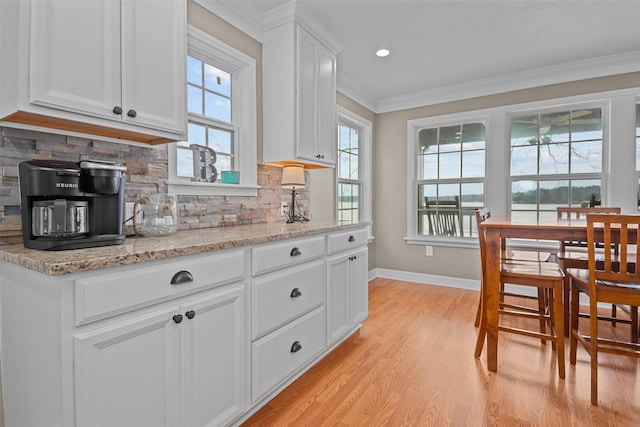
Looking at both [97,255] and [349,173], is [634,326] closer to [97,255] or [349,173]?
[349,173]

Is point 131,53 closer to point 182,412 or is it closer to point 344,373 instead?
point 182,412

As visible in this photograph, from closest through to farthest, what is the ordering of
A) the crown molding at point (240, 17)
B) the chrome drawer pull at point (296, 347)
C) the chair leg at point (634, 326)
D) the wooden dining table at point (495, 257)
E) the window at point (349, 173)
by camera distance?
the chrome drawer pull at point (296, 347) → the wooden dining table at point (495, 257) → the crown molding at point (240, 17) → the chair leg at point (634, 326) → the window at point (349, 173)

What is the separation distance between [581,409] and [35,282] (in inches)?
99.8

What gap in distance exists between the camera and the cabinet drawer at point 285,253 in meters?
1.63

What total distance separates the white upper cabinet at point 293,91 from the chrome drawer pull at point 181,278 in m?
1.39

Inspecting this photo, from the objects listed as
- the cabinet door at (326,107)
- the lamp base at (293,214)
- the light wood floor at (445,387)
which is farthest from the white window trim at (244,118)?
the light wood floor at (445,387)

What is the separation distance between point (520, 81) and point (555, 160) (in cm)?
97

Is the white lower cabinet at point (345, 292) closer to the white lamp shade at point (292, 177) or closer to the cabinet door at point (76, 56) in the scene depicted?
the white lamp shade at point (292, 177)

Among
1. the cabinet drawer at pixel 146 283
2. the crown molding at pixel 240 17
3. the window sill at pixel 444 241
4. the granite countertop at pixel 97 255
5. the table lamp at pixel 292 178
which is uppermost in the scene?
the crown molding at pixel 240 17

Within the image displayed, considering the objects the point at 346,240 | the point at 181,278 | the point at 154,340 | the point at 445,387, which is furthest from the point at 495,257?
the point at 154,340

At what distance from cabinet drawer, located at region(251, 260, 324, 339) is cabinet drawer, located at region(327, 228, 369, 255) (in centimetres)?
17

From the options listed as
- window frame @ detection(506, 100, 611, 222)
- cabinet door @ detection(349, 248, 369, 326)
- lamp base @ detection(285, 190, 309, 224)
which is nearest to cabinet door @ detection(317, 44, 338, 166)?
lamp base @ detection(285, 190, 309, 224)

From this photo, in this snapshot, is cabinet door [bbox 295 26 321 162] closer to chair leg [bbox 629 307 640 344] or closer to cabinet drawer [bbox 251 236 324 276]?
cabinet drawer [bbox 251 236 324 276]

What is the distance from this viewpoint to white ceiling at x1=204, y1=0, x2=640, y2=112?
2.39 meters
